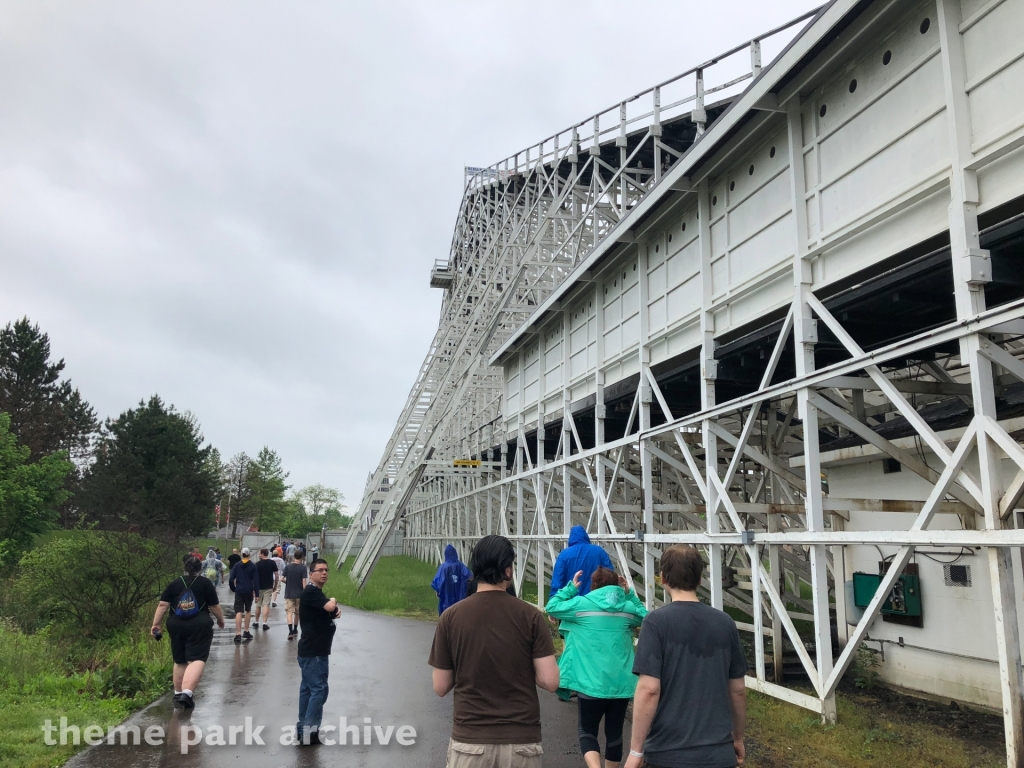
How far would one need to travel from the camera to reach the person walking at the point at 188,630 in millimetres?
7945

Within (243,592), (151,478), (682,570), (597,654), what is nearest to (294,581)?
(243,592)

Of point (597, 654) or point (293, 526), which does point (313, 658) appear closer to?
point (597, 654)

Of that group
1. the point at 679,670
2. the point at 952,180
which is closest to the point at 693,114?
the point at 952,180

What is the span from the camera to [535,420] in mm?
17656

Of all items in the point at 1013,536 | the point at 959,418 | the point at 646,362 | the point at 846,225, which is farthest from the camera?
the point at 646,362

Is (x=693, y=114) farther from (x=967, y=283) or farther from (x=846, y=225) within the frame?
(x=967, y=283)

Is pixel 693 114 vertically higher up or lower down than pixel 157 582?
higher up

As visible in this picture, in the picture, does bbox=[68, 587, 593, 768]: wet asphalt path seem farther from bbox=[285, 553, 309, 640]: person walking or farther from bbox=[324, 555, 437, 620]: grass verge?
bbox=[324, 555, 437, 620]: grass verge

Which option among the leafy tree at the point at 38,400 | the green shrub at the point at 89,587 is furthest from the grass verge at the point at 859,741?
the leafy tree at the point at 38,400

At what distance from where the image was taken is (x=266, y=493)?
8144 cm

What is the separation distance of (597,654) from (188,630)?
5.00 m

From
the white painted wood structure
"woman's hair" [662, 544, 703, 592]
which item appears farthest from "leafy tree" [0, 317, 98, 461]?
"woman's hair" [662, 544, 703, 592]

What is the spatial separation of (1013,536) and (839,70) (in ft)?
16.0

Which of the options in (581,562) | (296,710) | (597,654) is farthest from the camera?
(296,710)
